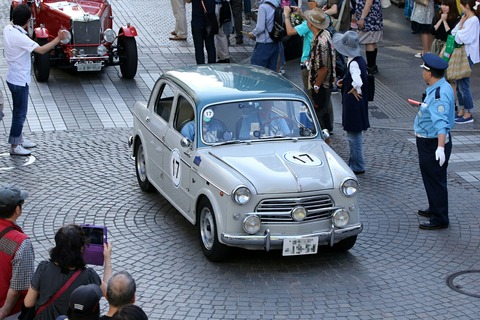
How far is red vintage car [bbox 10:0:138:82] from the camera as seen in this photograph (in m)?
17.0

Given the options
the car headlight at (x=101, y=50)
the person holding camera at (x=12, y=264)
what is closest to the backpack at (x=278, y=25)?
the car headlight at (x=101, y=50)

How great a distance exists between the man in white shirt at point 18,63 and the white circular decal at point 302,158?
4.27m

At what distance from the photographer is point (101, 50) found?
17.1m

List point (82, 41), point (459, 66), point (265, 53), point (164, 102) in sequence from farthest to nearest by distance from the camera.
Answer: point (82, 41) < point (265, 53) < point (459, 66) < point (164, 102)

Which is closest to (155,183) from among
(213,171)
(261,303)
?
(213,171)

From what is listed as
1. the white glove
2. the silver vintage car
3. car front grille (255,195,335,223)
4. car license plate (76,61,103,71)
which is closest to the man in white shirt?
the silver vintage car

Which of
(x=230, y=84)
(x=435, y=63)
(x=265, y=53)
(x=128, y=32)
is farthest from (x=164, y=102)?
(x=128, y=32)

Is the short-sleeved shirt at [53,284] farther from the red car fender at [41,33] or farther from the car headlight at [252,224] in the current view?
the red car fender at [41,33]

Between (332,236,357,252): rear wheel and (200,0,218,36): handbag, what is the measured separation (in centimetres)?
852

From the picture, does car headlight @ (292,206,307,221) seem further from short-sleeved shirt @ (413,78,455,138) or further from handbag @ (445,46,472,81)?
handbag @ (445,46,472,81)

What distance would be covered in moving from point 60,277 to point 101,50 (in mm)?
11098

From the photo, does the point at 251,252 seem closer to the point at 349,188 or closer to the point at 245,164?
the point at 245,164

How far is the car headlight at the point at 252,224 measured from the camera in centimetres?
918

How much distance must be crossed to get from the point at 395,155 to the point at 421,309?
5.17 meters
